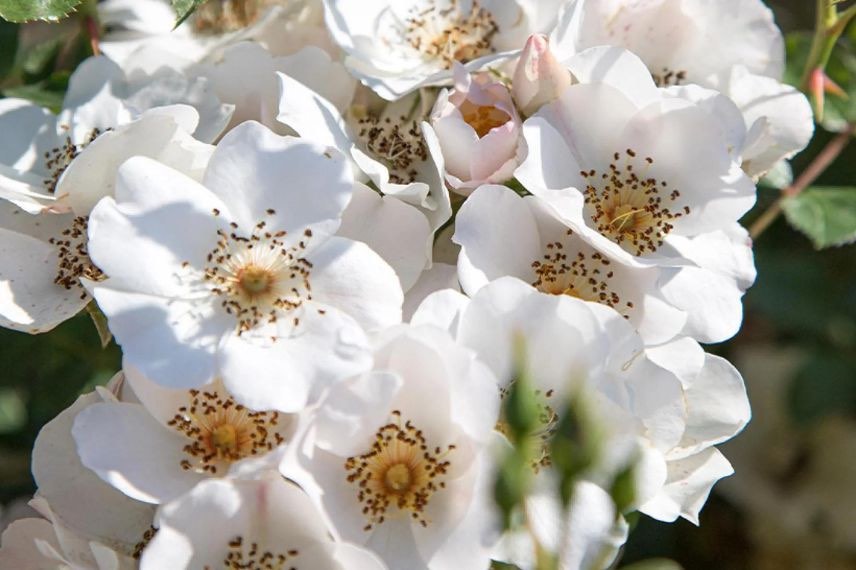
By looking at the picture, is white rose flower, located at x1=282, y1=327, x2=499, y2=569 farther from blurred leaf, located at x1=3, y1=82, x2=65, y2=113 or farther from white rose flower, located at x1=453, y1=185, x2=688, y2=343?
blurred leaf, located at x1=3, y1=82, x2=65, y2=113

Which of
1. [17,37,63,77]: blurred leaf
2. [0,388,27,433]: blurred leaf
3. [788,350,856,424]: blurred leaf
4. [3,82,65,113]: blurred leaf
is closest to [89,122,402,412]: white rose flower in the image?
[3,82,65,113]: blurred leaf

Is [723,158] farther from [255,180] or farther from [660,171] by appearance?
[255,180]

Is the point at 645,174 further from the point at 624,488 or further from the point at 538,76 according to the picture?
the point at 624,488

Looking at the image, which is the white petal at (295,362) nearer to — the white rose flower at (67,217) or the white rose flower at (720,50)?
the white rose flower at (67,217)

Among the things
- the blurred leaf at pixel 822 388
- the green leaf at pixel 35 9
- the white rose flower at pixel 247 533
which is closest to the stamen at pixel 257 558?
the white rose flower at pixel 247 533

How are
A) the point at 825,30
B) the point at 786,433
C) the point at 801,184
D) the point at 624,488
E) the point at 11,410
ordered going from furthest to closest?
the point at 786,433 < the point at 11,410 < the point at 801,184 < the point at 825,30 < the point at 624,488

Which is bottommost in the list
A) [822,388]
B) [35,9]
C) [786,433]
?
[786,433]

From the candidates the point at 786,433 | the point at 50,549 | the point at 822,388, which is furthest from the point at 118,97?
the point at 786,433
